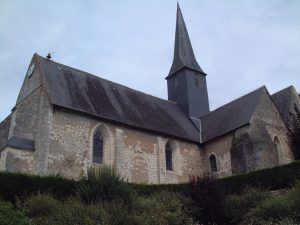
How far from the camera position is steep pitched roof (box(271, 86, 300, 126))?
2270 centimetres

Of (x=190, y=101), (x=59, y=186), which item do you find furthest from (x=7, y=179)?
(x=190, y=101)

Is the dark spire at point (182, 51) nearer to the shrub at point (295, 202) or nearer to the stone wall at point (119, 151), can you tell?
the stone wall at point (119, 151)

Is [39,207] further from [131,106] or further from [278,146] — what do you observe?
[278,146]

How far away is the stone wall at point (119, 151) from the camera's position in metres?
15.9

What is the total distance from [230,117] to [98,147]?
25.7ft

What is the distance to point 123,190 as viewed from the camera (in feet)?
36.6

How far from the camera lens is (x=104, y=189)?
36.4 ft

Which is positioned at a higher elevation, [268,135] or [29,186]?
[268,135]

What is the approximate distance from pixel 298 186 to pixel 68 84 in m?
11.8

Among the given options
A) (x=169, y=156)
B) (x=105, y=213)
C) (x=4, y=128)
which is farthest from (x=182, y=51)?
(x=105, y=213)

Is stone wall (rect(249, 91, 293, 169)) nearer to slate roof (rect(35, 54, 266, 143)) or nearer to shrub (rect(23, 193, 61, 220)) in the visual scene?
slate roof (rect(35, 54, 266, 143))

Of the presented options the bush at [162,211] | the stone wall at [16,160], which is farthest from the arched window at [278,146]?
the stone wall at [16,160]

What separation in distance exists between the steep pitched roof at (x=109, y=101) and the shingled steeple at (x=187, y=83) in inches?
65.3

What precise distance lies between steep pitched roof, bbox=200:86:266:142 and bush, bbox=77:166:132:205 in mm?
9648
